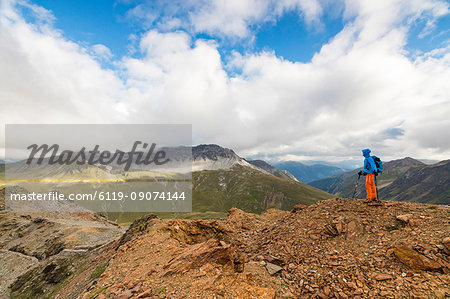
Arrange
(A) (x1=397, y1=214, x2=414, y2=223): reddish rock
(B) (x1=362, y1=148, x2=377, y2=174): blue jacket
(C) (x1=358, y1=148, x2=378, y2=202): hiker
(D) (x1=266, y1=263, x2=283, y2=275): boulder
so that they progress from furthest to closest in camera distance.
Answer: (B) (x1=362, y1=148, x2=377, y2=174): blue jacket, (C) (x1=358, y1=148, x2=378, y2=202): hiker, (A) (x1=397, y1=214, x2=414, y2=223): reddish rock, (D) (x1=266, y1=263, x2=283, y2=275): boulder

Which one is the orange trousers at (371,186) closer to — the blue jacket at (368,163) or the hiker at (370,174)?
the hiker at (370,174)

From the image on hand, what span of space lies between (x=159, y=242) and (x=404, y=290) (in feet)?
49.2

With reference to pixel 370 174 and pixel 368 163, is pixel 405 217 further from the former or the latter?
pixel 368 163

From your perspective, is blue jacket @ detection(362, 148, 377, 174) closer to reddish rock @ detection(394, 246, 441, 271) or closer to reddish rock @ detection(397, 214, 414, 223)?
reddish rock @ detection(397, 214, 414, 223)

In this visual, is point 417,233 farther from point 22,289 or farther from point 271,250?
point 22,289

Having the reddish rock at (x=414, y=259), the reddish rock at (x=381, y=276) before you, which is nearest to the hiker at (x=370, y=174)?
the reddish rock at (x=414, y=259)

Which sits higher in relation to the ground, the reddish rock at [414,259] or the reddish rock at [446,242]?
the reddish rock at [446,242]

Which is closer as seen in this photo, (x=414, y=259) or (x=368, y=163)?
(x=414, y=259)

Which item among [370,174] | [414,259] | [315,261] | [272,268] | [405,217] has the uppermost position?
[370,174]

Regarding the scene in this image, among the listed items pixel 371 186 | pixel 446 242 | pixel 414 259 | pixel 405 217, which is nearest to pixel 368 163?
pixel 371 186

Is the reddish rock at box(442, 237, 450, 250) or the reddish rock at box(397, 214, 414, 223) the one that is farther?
the reddish rock at box(397, 214, 414, 223)

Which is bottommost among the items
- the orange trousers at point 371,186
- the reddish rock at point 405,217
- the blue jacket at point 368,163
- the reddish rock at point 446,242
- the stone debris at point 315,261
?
the stone debris at point 315,261

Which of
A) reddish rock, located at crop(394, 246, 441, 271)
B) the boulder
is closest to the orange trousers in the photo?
reddish rock, located at crop(394, 246, 441, 271)

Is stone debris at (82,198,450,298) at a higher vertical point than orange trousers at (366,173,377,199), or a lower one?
lower
